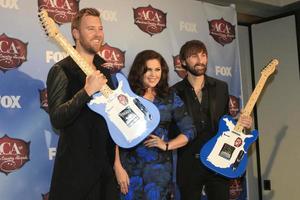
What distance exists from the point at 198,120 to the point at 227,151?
25 cm

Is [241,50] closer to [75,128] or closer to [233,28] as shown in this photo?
[233,28]

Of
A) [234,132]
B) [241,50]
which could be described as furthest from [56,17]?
[241,50]

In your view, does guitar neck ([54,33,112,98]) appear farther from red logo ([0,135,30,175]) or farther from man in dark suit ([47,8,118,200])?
red logo ([0,135,30,175])

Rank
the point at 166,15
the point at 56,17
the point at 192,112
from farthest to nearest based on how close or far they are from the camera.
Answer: the point at 166,15, the point at 192,112, the point at 56,17

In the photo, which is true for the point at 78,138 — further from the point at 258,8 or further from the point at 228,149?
the point at 258,8

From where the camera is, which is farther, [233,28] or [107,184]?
[233,28]

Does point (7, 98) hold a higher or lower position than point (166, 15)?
lower

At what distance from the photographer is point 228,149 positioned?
8.11 ft

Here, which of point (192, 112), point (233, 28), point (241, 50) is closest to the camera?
point (192, 112)

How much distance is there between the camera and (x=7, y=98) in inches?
87.0

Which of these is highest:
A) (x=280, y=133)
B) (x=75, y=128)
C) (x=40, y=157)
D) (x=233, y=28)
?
(x=233, y=28)

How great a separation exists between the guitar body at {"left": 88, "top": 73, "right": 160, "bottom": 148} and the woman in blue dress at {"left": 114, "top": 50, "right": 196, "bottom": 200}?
0.57 feet

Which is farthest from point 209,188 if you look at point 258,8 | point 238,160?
point 258,8

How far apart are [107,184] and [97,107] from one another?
356 mm
